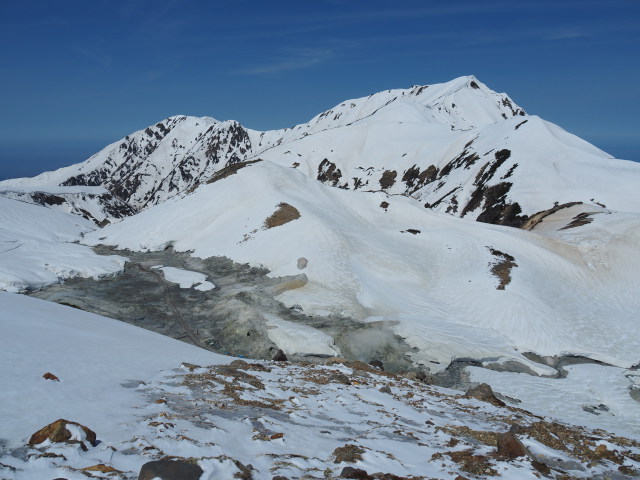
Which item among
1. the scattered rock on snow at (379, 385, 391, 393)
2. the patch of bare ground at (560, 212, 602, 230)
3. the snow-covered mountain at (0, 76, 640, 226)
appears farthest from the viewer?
the snow-covered mountain at (0, 76, 640, 226)

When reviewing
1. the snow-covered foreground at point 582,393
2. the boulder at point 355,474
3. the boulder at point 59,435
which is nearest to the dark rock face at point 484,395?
the snow-covered foreground at point 582,393

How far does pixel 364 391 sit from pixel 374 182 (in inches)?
4787

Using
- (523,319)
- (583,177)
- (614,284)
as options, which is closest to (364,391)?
(523,319)

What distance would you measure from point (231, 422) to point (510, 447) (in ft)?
23.5

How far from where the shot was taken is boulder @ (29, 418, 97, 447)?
7668 millimetres

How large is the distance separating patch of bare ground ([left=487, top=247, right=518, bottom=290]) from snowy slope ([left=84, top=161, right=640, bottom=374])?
13 cm

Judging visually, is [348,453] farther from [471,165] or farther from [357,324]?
[471,165]

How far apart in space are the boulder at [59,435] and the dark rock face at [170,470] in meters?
1.62

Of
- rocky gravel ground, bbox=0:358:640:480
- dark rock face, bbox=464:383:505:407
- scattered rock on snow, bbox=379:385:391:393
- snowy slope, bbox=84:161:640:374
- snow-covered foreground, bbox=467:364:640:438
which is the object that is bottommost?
snow-covered foreground, bbox=467:364:640:438

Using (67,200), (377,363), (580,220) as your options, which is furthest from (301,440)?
(67,200)

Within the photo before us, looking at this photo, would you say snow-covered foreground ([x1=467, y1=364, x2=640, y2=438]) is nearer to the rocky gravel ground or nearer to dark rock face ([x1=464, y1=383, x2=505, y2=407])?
dark rock face ([x1=464, y1=383, x2=505, y2=407])

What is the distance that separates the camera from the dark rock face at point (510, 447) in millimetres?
10961

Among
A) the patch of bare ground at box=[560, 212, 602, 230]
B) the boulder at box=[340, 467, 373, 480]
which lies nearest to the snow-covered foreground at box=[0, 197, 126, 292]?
the boulder at box=[340, 467, 373, 480]

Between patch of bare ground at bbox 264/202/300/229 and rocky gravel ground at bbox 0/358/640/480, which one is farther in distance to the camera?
patch of bare ground at bbox 264/202/300/229
